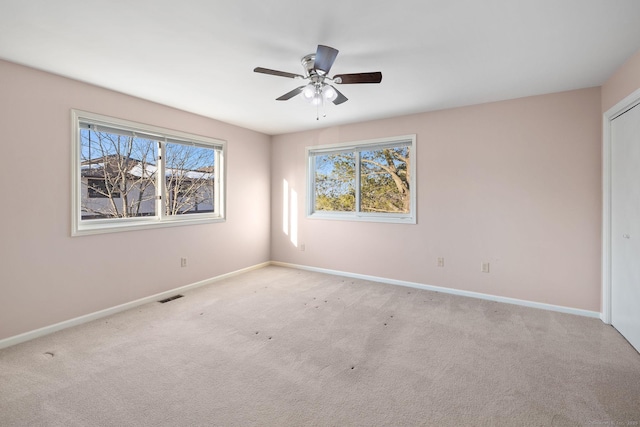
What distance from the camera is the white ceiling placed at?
1792 millimetres

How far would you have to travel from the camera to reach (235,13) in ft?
6.06

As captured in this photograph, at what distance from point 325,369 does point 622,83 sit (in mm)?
3447

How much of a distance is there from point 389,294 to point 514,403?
2.03 meters

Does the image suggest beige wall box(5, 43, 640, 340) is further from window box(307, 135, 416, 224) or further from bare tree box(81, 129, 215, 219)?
bare tree box(81, 129, 215, 219)

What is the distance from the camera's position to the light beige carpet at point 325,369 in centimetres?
170

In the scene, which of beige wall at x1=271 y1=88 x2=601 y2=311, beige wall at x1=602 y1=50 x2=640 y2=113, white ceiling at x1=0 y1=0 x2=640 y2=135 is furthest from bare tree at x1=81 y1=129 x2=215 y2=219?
beige wall at x1=602 y1=50 x2=640 y2=113

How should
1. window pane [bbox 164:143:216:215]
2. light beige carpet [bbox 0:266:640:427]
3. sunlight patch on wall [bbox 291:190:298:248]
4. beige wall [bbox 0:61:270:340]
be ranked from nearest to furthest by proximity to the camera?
light beige carpet [bbox 0:266:640:427] → beige wall [bbox 0:61:270:340] → window pane [bbox 164:143:216:215] → sunlight patch on wall [bbox 291:190:298:248]

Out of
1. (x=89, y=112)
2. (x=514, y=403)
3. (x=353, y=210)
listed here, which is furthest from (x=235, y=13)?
(x=353, y=210)

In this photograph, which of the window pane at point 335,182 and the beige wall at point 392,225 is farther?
the window pane at point 335,182

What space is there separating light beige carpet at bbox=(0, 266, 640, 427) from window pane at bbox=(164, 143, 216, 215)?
1.40m

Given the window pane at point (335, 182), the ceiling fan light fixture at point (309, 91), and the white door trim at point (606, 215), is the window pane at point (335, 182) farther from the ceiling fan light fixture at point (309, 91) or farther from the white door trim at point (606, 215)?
the white door trim at point (606, 215)

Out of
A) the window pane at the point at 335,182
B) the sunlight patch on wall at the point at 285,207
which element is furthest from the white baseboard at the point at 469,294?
the window pane at the point at 335,182

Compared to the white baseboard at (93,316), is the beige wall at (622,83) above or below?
above

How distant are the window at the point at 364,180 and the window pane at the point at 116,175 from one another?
7.82 feet
